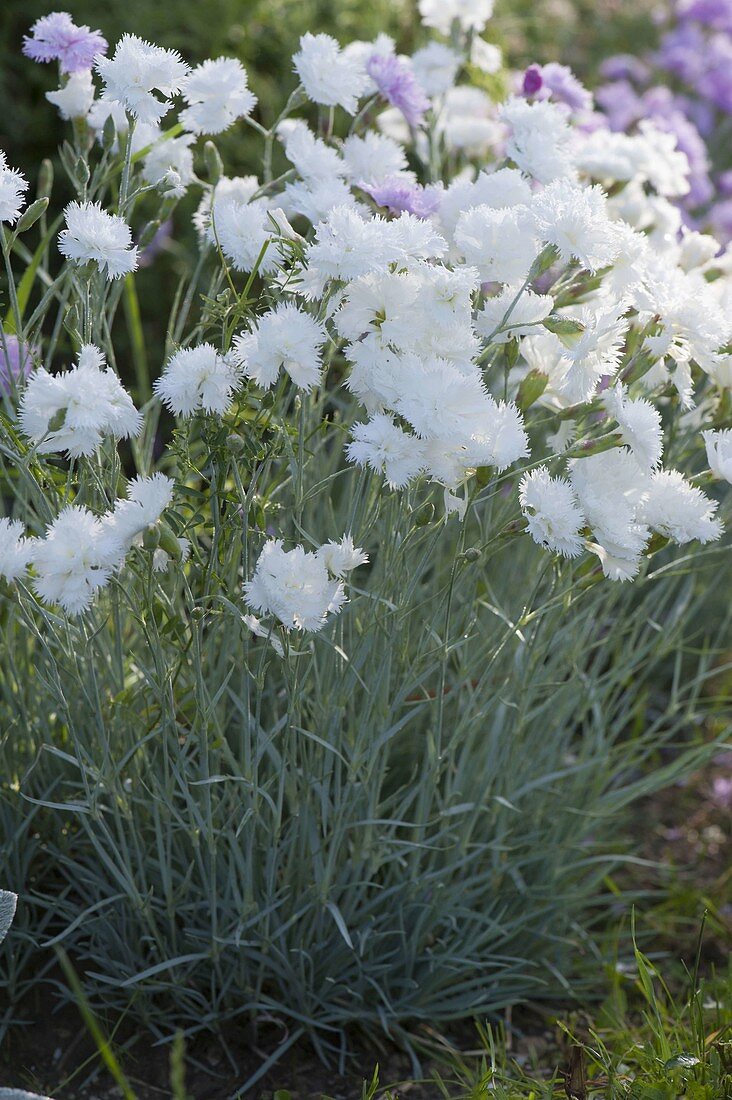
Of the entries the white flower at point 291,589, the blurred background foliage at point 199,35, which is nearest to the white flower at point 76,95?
the white flower at point 291,589

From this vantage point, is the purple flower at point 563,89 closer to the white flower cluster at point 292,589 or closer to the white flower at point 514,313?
the white flower at point 514,313

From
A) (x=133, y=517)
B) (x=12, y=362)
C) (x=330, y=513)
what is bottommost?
(x=330, y=513)

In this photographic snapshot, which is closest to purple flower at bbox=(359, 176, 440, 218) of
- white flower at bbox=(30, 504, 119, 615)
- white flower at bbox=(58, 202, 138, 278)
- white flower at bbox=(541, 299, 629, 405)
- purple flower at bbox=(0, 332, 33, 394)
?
white flower at bbox=(541, 299, 629, 405)

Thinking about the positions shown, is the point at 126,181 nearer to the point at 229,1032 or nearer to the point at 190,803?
the point at 190,803

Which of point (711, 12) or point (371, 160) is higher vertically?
point (371, 160)

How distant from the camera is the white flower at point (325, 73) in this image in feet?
4.69

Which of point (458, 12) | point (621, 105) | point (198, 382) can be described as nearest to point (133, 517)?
point (198, 382)

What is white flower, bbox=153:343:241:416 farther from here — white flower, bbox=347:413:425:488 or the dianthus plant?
white flower, bbox=347:413:425:488

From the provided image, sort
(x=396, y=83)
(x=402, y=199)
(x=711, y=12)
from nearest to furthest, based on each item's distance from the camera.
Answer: (x=402, y=199)
(x=396, y=83)
(x=711, y=12)

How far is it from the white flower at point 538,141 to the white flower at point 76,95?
0.54 meters

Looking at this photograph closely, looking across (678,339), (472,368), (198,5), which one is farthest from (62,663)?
(198,5)

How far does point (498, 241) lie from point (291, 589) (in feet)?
1.44

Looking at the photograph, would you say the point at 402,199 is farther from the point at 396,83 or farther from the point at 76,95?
the point at 76,95

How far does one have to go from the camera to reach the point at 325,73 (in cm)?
143
